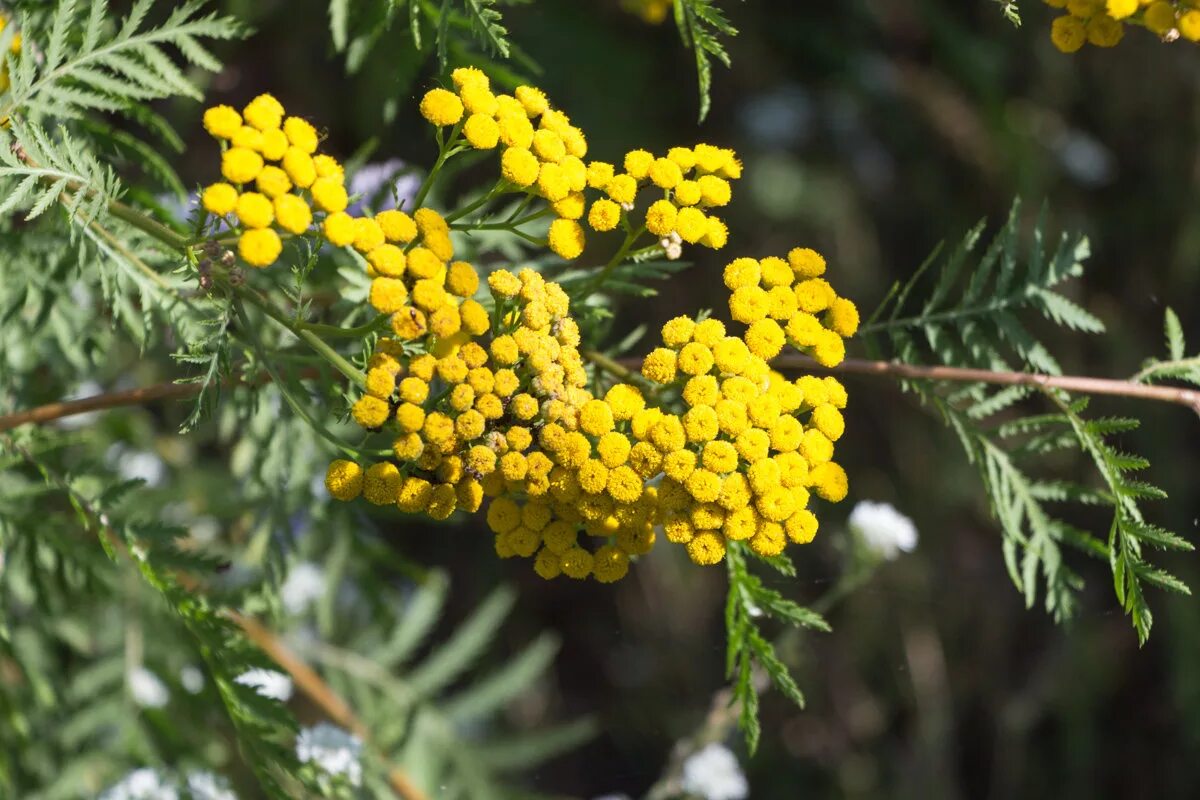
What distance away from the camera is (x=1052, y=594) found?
2133 mm

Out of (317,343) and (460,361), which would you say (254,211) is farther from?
(460,361)

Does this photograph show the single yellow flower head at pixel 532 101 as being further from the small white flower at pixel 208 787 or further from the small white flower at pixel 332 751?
the small white flower at pixel 208 787

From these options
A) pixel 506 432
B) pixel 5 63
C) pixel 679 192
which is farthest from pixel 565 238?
pixel 5 63

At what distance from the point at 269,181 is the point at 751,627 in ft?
3.25

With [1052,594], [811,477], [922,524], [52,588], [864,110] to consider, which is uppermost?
[811,477]

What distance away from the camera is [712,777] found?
2.98 metres

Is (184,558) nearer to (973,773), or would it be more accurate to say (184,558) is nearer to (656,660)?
(656,660)

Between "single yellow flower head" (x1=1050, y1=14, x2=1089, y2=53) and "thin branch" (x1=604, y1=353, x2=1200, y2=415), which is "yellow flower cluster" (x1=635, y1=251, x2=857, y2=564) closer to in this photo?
"thin branch" (x1=604, y1=353, x2=1200, y2=415)

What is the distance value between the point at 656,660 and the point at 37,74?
353 centimetres

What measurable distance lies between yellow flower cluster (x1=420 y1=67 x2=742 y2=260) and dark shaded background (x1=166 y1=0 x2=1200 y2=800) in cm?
259

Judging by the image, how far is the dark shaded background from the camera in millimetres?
4508

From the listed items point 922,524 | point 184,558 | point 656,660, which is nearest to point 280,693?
point 184,558

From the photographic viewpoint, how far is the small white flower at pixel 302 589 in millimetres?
3439

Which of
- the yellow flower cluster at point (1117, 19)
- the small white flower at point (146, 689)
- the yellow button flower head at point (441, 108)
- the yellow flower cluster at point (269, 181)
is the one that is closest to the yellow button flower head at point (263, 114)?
the yellow flower cluster at point (269, 181)
